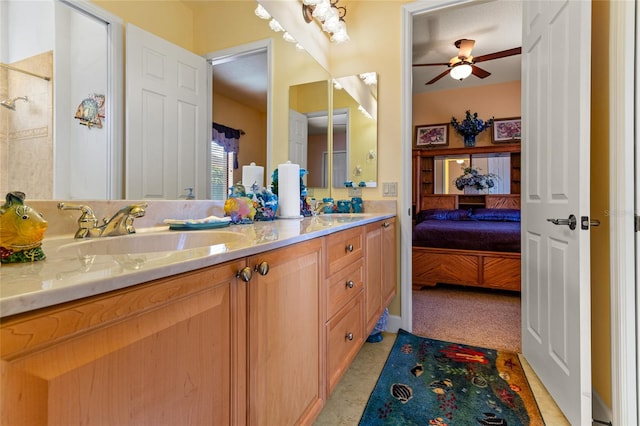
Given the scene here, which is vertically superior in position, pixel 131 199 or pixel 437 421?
pixel 131 199

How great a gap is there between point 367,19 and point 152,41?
177 centimetres

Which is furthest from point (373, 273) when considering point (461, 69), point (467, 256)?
point (461, 69)

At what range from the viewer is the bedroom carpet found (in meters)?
2.16

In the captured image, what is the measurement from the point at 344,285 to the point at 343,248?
162 mm

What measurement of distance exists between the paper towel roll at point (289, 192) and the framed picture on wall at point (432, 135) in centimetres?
425

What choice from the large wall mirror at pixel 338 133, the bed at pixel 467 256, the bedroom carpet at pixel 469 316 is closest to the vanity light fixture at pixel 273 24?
the large wall mirror at pixel 338 133

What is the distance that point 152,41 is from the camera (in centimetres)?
116

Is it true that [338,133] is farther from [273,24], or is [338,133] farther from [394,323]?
[394,323]

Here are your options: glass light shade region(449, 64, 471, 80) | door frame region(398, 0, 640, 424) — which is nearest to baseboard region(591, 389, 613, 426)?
door frame region(398, 0, 640, 424)

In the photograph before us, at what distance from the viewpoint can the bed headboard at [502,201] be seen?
467 cm

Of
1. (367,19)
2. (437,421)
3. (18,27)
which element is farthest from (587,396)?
(367,19)

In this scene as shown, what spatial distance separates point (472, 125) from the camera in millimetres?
4922

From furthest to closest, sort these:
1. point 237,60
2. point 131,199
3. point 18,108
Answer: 1. point 237,60
2. point 131,199
3. point 18,108

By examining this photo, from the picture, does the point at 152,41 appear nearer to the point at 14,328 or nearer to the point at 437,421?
the point at 14,328
